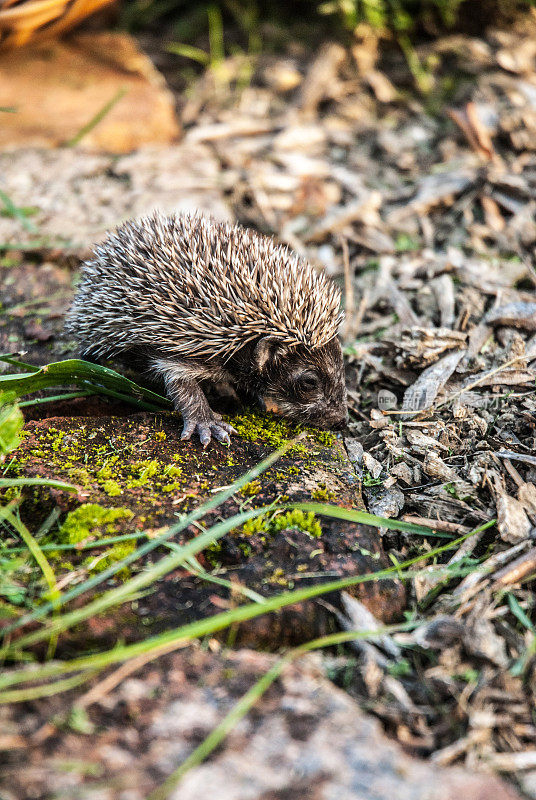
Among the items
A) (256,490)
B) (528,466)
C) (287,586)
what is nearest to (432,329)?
(528,466)

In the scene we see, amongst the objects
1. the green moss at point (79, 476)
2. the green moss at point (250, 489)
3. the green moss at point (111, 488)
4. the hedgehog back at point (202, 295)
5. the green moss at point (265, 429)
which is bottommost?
the green moss at point (265, 429)

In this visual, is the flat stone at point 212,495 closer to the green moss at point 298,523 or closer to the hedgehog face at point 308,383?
the green moss at point 298,523

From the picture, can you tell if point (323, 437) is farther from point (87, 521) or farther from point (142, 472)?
point (87, 521)

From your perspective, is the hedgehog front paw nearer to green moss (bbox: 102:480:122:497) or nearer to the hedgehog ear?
the hedgehog ear

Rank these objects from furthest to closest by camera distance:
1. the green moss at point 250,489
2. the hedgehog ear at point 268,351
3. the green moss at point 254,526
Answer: the hedgehog ear at point 268,351, the green moss at point 250,489, the green moss at point 254,526

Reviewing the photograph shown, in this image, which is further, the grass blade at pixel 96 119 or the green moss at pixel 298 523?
the grass blade at pixel 96 119

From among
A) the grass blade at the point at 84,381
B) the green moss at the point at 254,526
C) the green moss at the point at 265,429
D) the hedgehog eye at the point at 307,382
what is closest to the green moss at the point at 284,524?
the green moss at the point at 254,526
